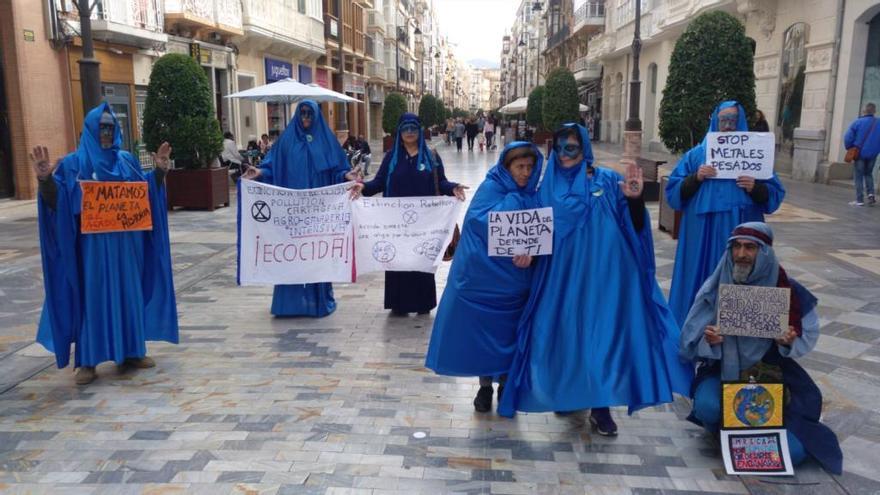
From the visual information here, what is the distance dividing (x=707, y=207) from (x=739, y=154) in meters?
0.41

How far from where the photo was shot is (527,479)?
346cm

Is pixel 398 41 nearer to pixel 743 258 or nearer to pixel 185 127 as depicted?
pixel 185 127

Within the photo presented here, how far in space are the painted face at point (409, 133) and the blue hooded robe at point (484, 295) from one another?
2003 mm

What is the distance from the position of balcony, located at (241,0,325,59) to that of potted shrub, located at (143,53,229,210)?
9160 mm

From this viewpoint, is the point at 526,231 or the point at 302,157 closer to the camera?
the point at 526,231

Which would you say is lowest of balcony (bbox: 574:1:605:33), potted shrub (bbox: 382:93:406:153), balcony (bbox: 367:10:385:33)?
potted shrub (bbox: 382:93:406:153)

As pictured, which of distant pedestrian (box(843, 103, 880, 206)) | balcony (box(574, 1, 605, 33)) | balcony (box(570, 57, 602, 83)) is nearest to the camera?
distant pedestrian (box(843, 103, 880, 206))

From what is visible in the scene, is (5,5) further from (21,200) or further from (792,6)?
(792,6)

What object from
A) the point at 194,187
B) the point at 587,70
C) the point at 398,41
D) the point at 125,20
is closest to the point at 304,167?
the point at 194,187

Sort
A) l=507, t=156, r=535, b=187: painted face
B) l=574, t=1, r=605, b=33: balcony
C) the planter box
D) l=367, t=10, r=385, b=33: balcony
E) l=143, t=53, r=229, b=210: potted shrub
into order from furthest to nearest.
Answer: l=367, t=10, r=385, b=33: balcony, l=574, t=1, r=605, b=33: balcony, the planter box, l=143, t=53, r=229, b=210: potted shrub, l=507, t=156, r=535, b=187: painted face

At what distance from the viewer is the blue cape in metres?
6.16

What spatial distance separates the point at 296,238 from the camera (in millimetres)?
6160

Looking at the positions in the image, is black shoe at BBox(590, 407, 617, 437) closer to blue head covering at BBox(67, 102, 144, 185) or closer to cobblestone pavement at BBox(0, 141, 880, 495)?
cobblestone pavement at BBox(0, 141, 880, 495)

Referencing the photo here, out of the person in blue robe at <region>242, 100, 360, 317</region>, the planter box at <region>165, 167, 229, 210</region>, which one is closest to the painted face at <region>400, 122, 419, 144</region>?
the person in blue robe at <region>242, 100, 360, 317</region>
